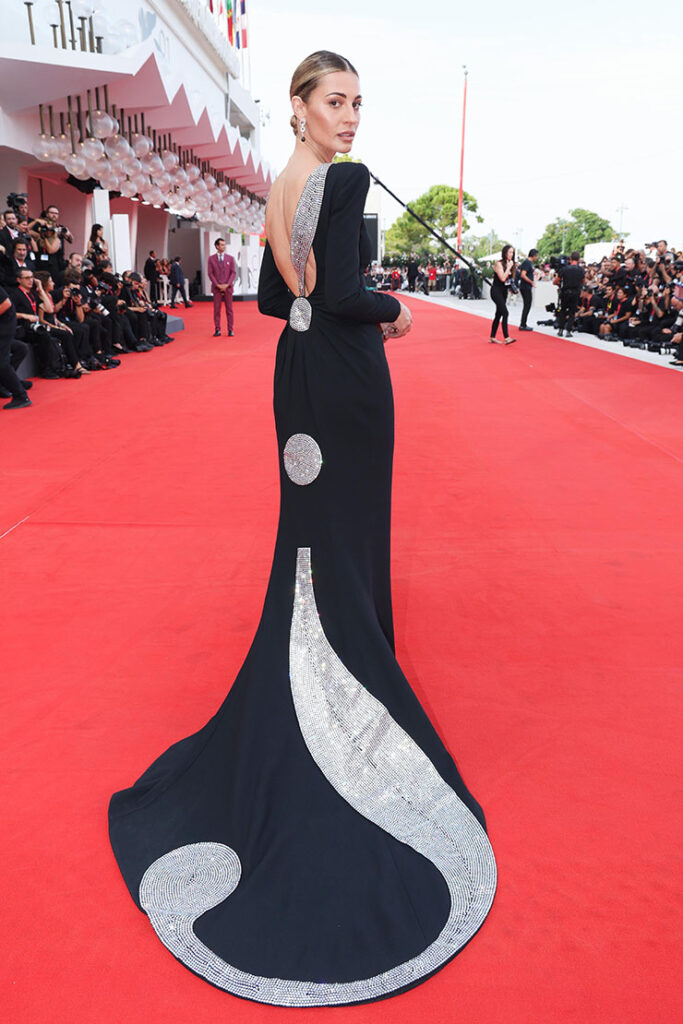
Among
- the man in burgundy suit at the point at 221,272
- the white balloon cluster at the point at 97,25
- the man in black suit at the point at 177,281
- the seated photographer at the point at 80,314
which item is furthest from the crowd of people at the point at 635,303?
the man in black suit at the point at 177,281

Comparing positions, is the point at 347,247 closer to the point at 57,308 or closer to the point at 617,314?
the point at 57,308

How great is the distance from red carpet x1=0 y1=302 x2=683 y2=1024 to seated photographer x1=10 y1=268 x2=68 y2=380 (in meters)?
2.24

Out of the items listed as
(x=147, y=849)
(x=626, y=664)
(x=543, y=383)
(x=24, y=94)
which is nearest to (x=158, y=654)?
(x=147, y=849)

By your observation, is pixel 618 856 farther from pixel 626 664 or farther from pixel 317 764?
pixel 626 664

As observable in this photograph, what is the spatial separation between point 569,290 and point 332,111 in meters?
14.1

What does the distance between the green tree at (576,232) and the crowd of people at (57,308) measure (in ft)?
351

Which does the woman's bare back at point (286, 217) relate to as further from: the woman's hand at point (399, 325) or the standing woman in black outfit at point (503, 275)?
the standing woman in black outfit at point (503, 275)

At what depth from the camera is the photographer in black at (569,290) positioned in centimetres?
1451

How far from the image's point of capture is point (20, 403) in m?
7.57

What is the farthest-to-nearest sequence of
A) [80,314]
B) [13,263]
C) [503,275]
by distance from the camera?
[503,275], [80,314], [13,263]

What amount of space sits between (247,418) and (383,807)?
5.63 metres

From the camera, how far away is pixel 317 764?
1842mm

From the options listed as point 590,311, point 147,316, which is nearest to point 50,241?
point 147,316

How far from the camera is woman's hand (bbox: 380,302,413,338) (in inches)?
73.4
